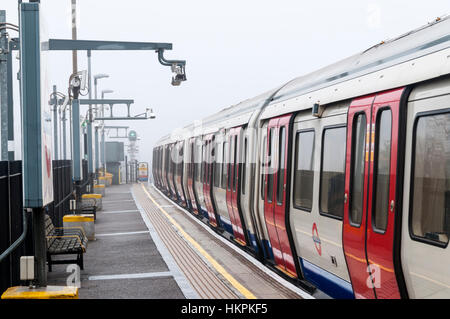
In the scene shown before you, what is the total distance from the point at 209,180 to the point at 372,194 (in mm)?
10435

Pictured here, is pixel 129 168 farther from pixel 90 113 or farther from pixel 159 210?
pixel 159 210

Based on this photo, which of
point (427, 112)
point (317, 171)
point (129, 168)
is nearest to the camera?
point (427, 112)

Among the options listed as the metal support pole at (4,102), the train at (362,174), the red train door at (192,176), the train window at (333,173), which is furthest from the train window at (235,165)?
the red train door at (192,176)

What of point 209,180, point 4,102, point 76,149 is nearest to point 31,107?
point 4,102

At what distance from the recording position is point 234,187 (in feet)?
41.4

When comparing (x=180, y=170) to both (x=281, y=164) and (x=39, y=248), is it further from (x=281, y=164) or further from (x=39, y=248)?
(x=39, y=248)

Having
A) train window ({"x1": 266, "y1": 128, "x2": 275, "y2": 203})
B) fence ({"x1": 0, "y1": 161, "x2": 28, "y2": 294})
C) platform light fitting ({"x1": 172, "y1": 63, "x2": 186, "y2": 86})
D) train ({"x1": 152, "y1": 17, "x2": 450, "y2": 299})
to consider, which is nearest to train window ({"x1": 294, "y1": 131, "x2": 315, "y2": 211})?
train ({"x1": 152, "y1": 17, "x2": 450, "y2": 299})

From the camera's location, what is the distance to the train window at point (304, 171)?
784 cm

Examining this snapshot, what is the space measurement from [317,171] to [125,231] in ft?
30.9

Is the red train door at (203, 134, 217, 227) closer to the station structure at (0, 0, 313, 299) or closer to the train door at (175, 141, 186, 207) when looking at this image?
the station structure at (0, 0, 313, 299)

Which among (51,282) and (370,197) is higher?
(370,197)

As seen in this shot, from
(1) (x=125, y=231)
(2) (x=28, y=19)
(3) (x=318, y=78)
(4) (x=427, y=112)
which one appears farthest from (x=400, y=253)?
(1) (x=125, y=231)

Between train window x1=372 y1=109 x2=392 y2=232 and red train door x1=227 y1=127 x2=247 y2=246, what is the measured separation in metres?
6.35

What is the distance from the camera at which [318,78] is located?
8.29m
